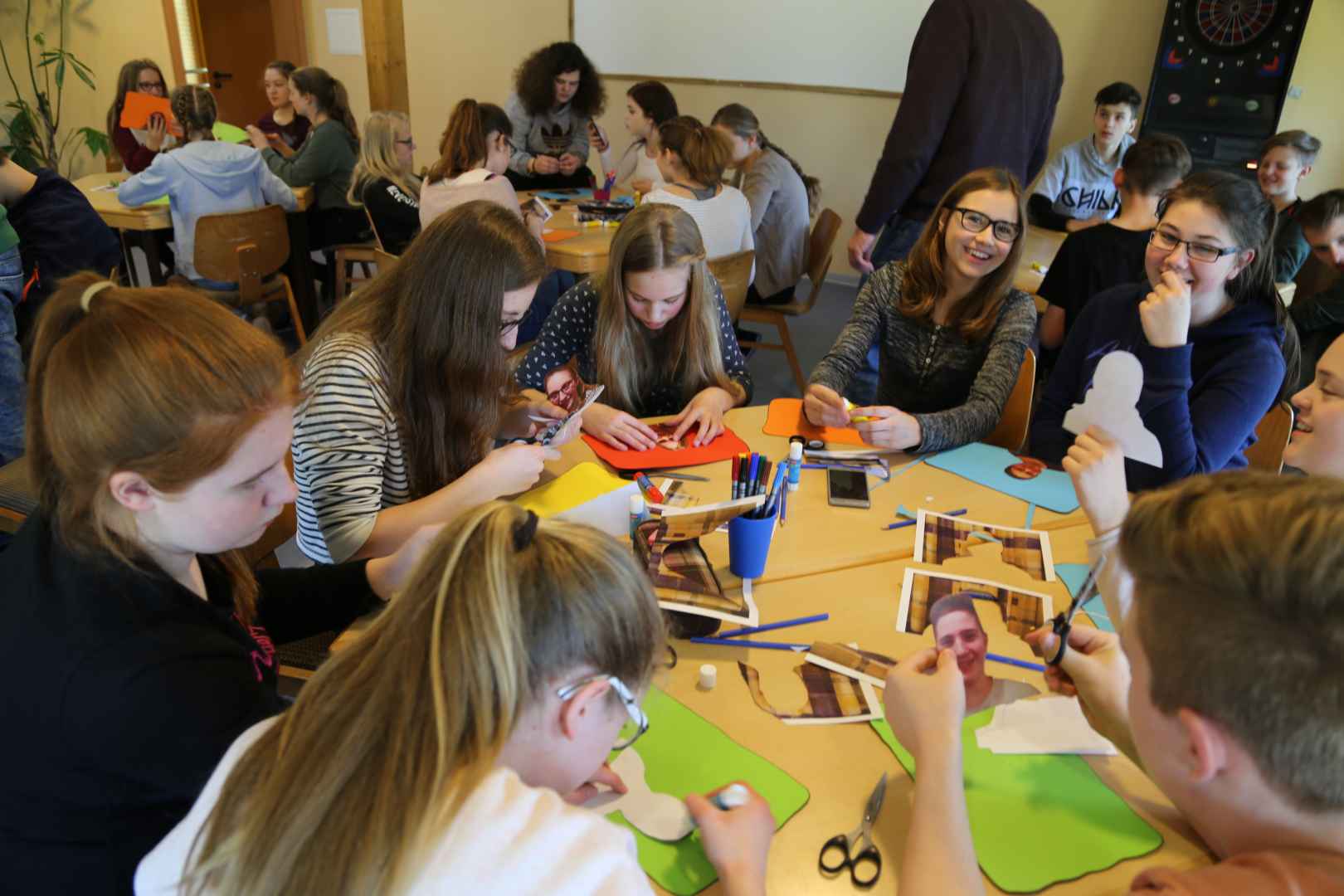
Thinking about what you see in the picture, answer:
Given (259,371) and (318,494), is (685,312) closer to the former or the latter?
(318,494)

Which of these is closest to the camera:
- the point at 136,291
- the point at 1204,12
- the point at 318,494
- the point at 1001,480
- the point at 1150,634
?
the point at 1150,634

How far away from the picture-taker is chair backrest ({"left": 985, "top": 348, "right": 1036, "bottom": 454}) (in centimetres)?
202

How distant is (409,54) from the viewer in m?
6.51

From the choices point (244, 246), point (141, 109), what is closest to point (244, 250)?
point (244, 246)

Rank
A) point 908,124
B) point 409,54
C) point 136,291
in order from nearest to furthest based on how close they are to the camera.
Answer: point 136,291 < point 908,124 < point 409,54

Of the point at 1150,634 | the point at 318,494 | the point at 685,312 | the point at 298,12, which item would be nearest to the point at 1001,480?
the point at 685,312

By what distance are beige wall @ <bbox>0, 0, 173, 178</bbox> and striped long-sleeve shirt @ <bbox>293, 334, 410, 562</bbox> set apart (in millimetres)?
6198

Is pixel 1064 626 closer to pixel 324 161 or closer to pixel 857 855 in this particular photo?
pixel 857 855

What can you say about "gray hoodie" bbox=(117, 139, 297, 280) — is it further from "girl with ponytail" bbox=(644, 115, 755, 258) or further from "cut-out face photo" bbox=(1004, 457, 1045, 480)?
"cut-out face photo" bbox=(1004, 457, 1045, 480)

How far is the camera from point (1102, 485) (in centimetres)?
144

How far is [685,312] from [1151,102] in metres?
3.75

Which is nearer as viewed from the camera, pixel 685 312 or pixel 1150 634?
pixel 1150 634

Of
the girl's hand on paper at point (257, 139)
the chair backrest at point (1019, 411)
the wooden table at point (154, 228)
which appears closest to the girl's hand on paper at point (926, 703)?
the chair backrest at point (1019, 411)

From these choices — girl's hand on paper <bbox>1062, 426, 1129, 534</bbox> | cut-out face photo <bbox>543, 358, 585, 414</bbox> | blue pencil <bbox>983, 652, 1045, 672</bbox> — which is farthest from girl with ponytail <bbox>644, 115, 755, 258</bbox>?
blue pencil <bbox>983, 652, 1045, 672</bbox>
